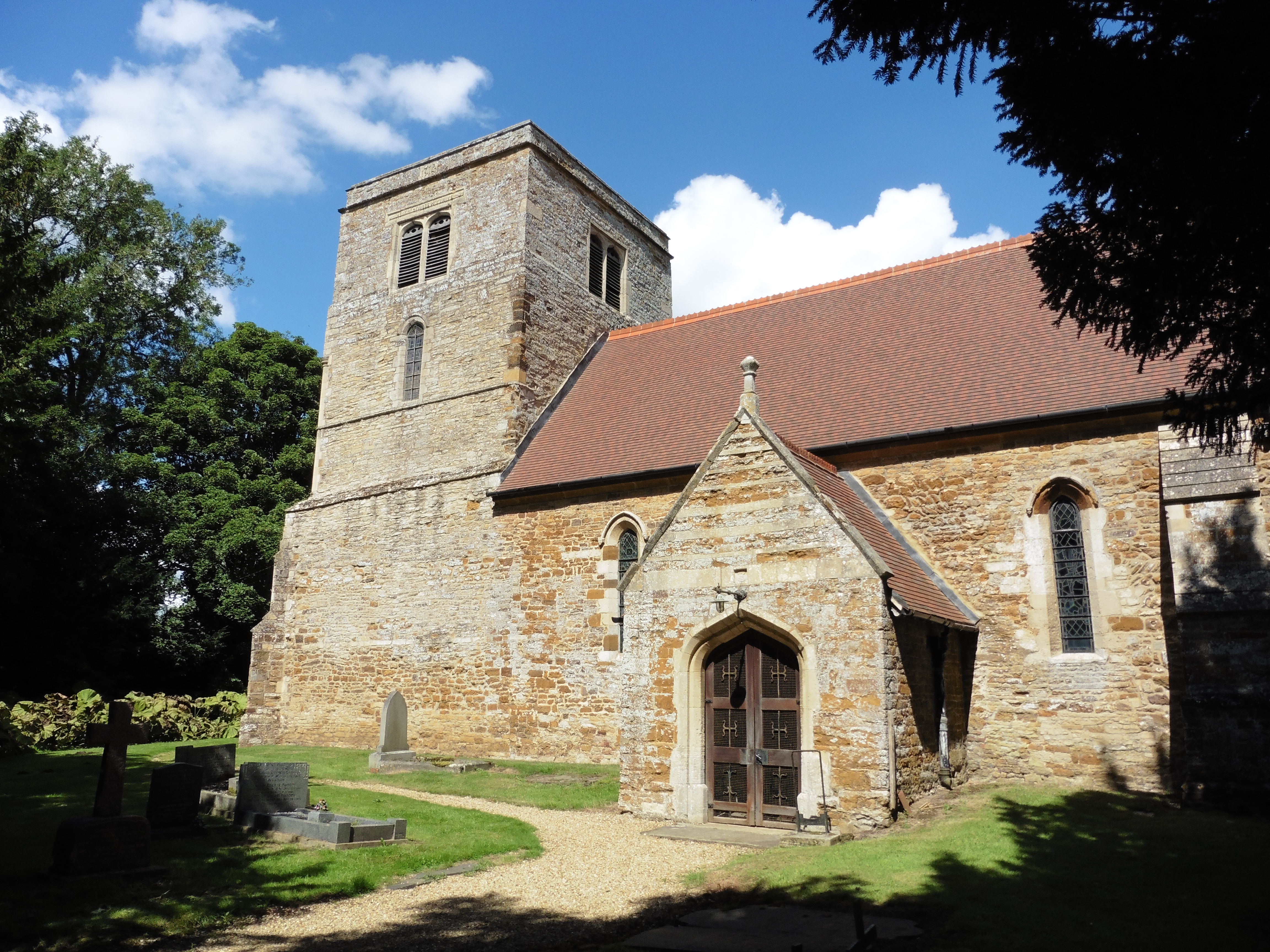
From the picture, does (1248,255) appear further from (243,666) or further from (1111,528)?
(243,666)

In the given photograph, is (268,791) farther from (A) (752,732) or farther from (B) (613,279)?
(B) (613,279)

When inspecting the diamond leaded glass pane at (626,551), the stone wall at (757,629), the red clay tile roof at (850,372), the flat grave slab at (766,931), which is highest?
→ the red clay tile roof at (850,372)

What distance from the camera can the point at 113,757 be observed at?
346 inches

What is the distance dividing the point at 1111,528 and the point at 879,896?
7.91 m

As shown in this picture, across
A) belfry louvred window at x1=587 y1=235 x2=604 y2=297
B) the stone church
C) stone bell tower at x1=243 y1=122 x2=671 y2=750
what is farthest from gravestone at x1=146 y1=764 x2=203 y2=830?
belfry louvred window at x1=587 y1=235 x2=604 y2=297

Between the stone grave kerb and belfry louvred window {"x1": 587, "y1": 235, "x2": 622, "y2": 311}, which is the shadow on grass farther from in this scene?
belfry louvred window {"x1": 587, "y1": 235, "x2": 622, "y2": 311}

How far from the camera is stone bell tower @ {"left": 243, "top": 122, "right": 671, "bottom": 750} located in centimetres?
1883

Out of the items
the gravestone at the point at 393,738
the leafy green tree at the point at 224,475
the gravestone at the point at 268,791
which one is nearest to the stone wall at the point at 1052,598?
the gravestone at the point at 268,791

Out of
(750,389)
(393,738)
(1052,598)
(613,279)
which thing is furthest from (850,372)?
(393,738)

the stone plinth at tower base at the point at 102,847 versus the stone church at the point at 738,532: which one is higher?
the stone church at the point at 738,532

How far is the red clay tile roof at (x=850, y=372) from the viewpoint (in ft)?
46.3

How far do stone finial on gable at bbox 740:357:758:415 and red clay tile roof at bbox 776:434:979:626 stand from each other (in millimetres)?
539

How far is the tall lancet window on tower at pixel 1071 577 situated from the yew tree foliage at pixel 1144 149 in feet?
25.0

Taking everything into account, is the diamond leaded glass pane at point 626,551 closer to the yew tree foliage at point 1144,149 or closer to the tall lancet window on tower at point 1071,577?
the tall lancet window on tower at point 1071,577
